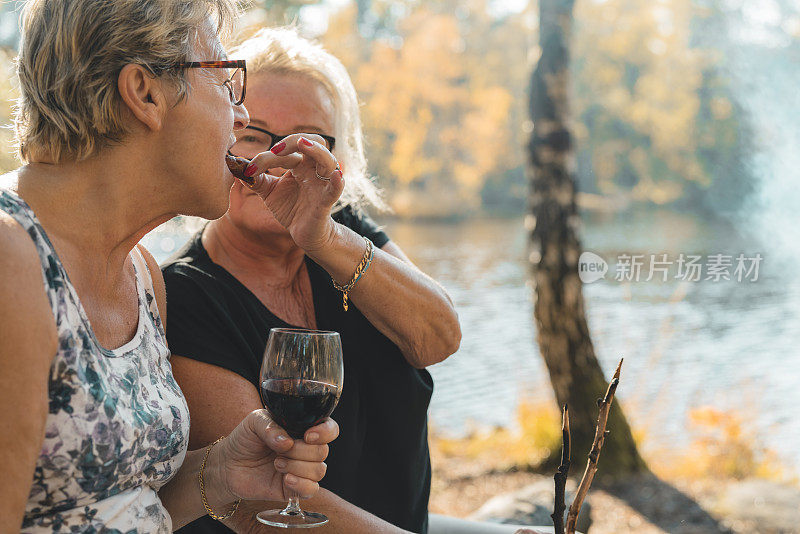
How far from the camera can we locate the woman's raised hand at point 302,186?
1.63 metres

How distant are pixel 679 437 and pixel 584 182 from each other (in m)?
22.6

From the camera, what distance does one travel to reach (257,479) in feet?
4.69

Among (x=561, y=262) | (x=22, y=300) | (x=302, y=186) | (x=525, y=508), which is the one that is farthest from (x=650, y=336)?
(x=22, y=300)

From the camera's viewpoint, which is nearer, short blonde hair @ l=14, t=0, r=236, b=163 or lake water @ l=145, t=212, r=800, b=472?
short blonde hair @ l=14, t=0, r=236, b=163

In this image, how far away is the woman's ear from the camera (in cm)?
127

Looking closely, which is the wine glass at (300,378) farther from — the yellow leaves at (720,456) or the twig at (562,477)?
the yellow leaves at (720,456)

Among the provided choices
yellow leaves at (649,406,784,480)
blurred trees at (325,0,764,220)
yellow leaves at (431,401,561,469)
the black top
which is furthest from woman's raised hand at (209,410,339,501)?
blurred trees at (325,0,764,220)

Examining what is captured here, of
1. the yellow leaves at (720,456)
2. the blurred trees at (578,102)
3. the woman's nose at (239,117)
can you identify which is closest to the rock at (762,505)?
the yellow leaves at (720,456)

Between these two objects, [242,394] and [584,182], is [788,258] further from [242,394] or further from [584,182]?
[242,394]

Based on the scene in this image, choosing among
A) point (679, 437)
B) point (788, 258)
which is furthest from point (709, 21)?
point (679, 437)

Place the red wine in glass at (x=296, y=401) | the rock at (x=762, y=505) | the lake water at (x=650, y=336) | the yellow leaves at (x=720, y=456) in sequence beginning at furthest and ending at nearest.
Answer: the lake water at (x=650, y=336) < the yellow leaves at (x=720, y=456) < the rock at (x=762, y=505) < the red wine in glass at (x=296, y=401)

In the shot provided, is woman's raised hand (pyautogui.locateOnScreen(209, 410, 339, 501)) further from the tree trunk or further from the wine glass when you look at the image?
the tree trunk

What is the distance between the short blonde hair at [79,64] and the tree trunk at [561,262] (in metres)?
3.70

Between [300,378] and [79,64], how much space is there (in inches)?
24.3
